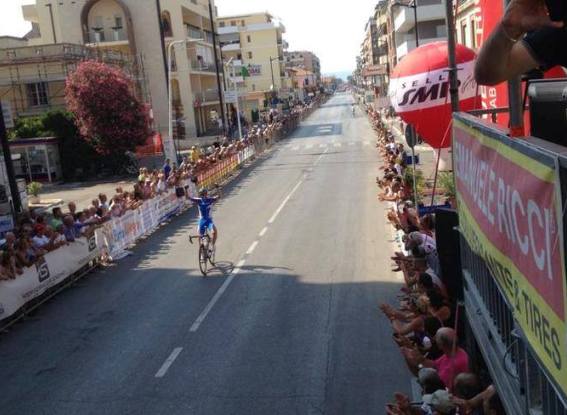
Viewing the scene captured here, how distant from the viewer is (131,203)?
2009 centimetres

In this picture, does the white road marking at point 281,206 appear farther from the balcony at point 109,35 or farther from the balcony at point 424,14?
the balcony at point 109,35

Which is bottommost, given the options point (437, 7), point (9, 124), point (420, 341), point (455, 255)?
point (420, 341)

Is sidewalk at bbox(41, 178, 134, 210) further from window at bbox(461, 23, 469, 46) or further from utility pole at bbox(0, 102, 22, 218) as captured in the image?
window at bbox(461, 23, 469, 46)

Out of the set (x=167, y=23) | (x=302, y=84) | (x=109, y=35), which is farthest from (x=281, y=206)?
(x=302, y=84)

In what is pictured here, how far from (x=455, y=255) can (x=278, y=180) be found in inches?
918

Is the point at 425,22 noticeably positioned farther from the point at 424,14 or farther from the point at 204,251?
the point at 204,251

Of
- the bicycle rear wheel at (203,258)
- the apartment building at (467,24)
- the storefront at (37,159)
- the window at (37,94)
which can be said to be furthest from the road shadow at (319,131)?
the bicycle rear wheel at (203,258)

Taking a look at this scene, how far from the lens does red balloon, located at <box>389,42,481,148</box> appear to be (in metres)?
11.8

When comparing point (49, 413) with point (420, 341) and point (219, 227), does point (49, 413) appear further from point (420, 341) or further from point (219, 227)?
point (219, 227)

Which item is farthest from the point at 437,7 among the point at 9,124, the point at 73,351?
the point at 73,351

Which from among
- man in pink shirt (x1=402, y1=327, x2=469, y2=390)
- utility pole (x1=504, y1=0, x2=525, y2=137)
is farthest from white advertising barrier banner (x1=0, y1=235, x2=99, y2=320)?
utility pole (x1=504, y1=0, x2=525, y2=137)

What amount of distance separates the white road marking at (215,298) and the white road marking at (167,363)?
3.01 feet

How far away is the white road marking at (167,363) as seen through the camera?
31.5 ft

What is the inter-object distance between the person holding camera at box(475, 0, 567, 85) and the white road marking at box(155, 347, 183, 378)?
7416 mm
